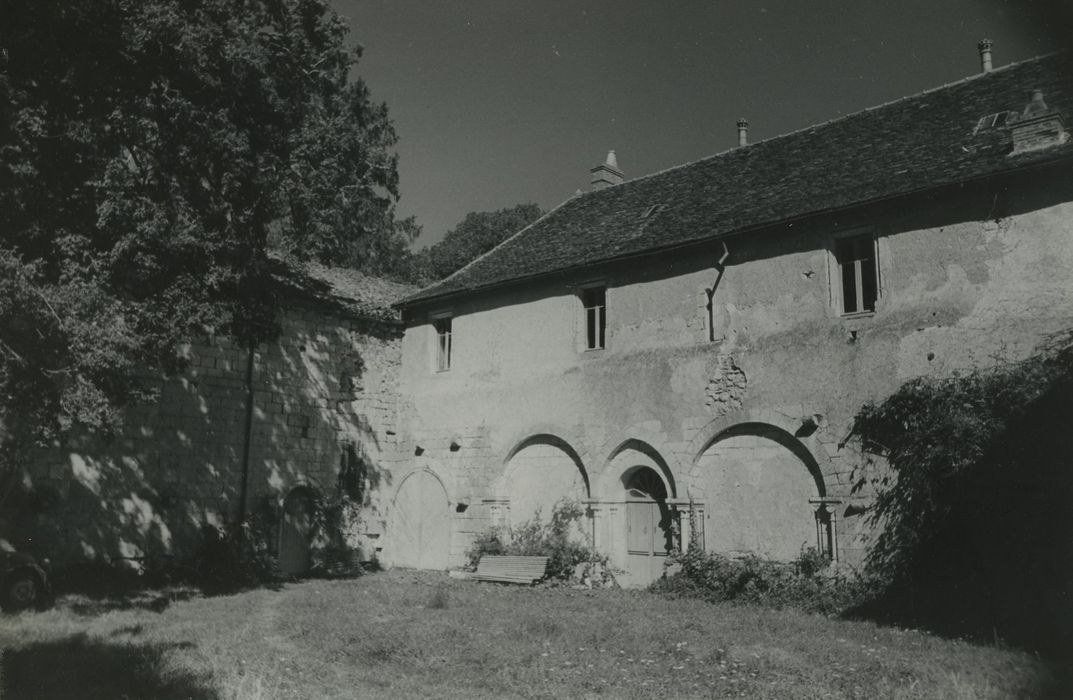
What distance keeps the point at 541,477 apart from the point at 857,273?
7.46m

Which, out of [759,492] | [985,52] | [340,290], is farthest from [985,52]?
[340,290]

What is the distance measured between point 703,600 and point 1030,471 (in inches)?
202

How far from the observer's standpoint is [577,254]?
17297 mm

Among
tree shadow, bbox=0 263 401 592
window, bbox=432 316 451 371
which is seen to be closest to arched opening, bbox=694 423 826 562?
window, bbox=432 316 451 371

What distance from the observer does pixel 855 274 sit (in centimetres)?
1349

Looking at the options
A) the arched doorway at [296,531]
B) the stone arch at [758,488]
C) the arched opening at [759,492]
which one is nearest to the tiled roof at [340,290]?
the arched doorway at [296,531]

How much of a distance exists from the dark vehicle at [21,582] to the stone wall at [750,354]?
836 cm

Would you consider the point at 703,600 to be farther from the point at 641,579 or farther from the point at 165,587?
the point at 165,587

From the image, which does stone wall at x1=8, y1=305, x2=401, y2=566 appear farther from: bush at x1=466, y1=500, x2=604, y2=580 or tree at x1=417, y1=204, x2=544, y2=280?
tree at x1=417, y1=204, x2=544, y2=280

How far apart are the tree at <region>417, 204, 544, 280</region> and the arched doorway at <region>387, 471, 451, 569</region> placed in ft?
60.1

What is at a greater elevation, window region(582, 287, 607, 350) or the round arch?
window region(582, 287, 607, 350)

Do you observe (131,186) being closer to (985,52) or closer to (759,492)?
(759,492)

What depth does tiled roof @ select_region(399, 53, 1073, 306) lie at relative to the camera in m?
13.0

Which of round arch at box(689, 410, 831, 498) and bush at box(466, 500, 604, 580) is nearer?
round arch at box(689, 410, 831, 498)
